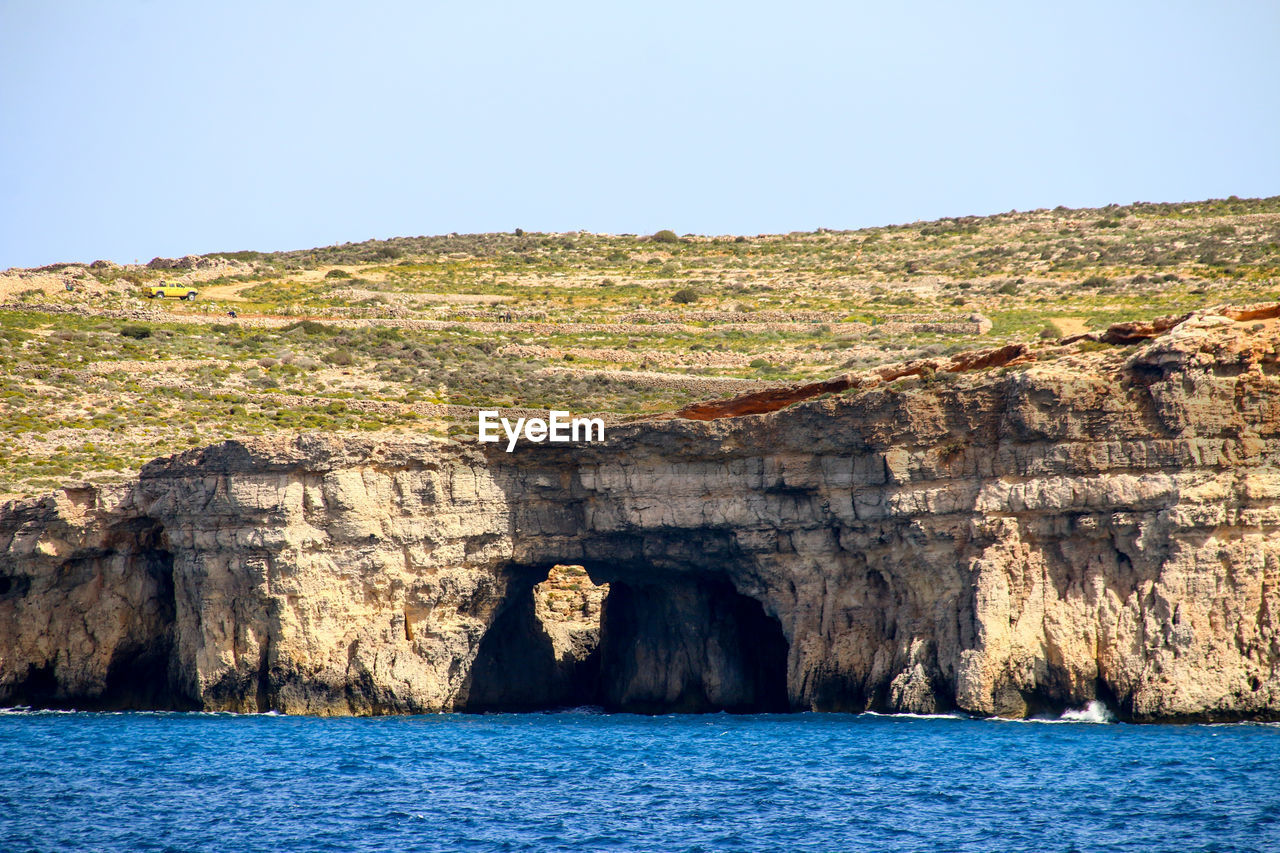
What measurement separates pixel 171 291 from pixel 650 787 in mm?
61994

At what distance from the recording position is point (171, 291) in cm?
8762

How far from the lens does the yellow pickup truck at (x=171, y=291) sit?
286 ft

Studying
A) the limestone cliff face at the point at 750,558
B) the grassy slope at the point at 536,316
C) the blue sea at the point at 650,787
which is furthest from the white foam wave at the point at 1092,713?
the grassy slope at the point at 536,316

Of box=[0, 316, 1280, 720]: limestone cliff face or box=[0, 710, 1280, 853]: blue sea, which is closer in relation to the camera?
box=[0, 710, 1280, 853]: blue sea

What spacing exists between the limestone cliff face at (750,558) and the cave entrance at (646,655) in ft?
0.40

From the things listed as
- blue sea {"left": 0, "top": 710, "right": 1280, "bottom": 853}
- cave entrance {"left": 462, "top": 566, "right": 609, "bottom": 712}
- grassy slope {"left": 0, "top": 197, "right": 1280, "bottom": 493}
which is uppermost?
grassy slope {"left": 0, "top": 197, "right": 1280, "bottom": 493}

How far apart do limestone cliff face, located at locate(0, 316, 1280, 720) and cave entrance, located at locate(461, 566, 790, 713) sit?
0.12 m

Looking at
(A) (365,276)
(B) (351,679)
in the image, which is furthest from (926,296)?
(B) (351,679)

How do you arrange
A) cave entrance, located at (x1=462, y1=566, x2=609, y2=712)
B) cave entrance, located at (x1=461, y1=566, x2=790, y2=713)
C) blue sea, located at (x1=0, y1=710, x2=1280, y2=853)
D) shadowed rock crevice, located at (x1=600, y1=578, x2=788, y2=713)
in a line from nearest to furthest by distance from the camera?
blue sea, located at (x1=0, y1=710, x2=1280, y2=853)
shadowed rock crevice, located at (x1=600, y1=578, x2=788, y2=713)
cave entrance, located at (x1=461, y1=566, x2=790, y2=713)
cave entrance, located at (x1=462, y1=566, x2=609, y2=712)

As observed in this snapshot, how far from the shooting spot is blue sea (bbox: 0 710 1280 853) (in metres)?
29.3

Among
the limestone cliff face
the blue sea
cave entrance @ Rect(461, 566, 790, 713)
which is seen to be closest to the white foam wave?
the blue sea

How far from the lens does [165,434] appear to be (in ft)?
185
